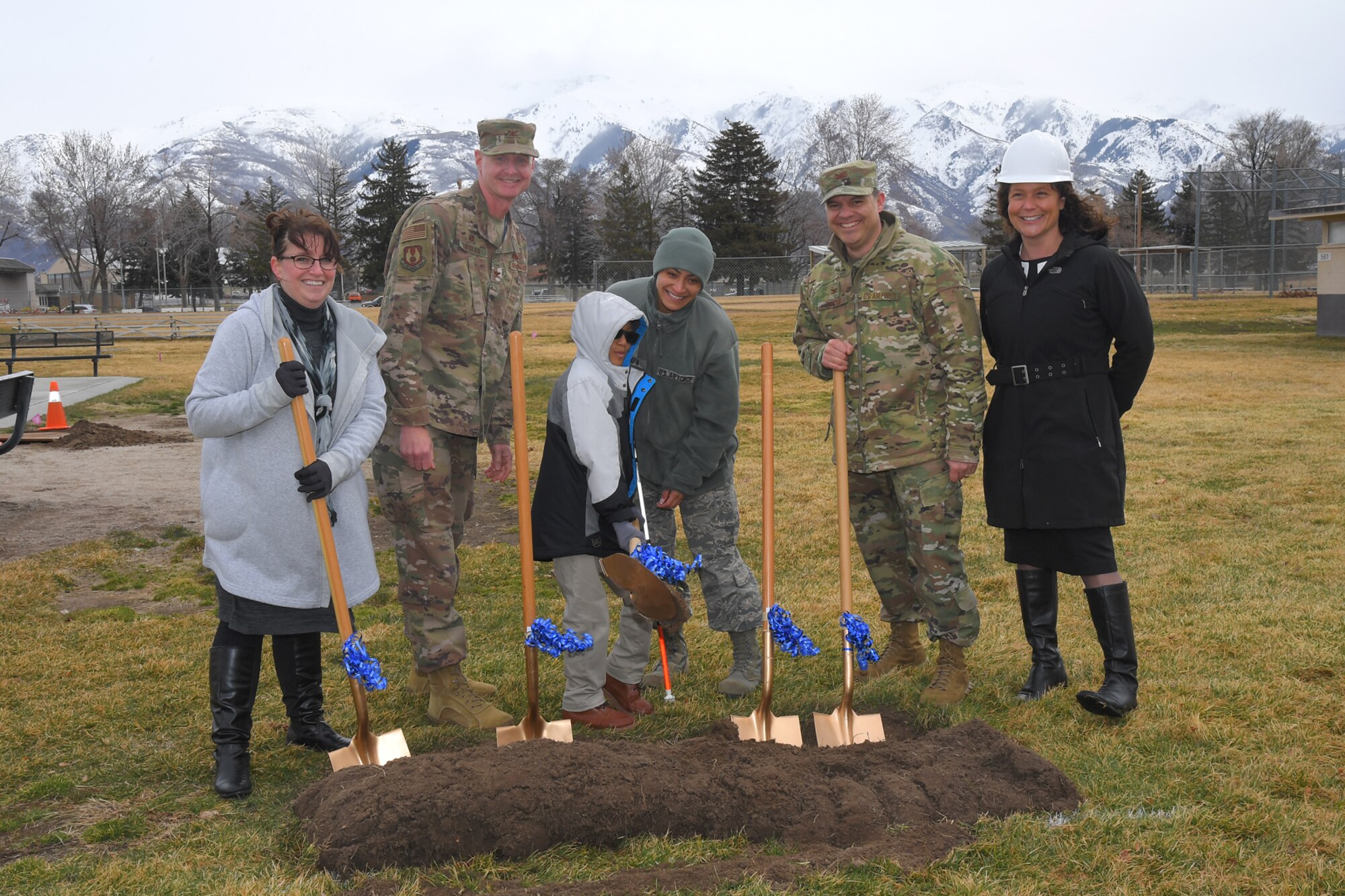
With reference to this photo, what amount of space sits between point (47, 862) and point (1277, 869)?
349cm

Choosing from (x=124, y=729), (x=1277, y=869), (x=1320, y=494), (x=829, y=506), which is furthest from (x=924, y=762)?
(x=1320, y=494)

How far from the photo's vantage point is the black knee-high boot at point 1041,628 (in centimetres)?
455

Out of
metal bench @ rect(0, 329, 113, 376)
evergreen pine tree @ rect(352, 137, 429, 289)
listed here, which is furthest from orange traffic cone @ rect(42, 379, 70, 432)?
evergreen pine tree @ rect(352, 137, 429, 289)

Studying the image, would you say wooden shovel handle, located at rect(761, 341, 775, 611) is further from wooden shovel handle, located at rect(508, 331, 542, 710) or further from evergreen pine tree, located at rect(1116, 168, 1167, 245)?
evergreen pine tree, located at rect(1116, 168, 1167, 245)

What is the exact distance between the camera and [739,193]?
2056 inches

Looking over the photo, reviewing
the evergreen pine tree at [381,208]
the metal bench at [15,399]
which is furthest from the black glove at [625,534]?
the evergreen pine tree at [381,208]

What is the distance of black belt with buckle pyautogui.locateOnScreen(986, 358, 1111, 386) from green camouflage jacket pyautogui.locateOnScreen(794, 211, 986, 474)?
0.11 meters

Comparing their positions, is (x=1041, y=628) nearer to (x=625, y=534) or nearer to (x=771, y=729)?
(x=771, y=729)

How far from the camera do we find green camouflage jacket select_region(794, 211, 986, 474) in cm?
447

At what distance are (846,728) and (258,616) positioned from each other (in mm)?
2113

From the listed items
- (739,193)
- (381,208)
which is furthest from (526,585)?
(381,208)

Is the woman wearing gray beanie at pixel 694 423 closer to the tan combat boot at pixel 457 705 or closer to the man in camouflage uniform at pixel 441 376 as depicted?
the man in camouflage uniform at pixel 441 376

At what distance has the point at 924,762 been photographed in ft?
12.1

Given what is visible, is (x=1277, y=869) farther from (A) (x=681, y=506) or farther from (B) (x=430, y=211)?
(B) (x=430, y=211)
